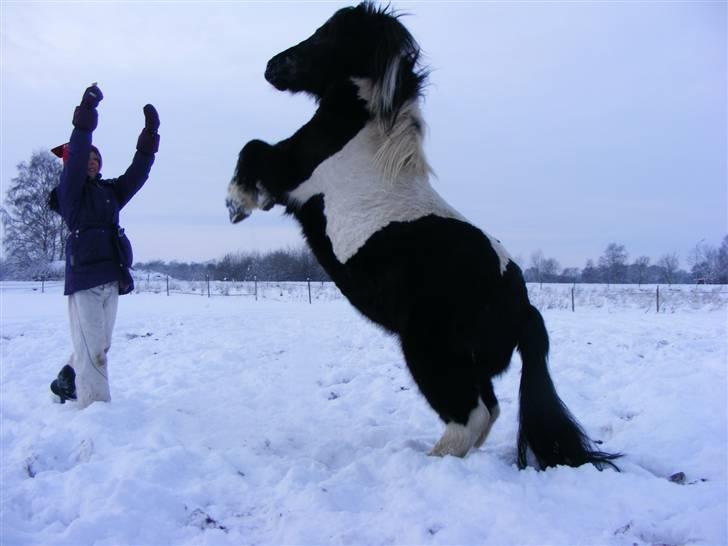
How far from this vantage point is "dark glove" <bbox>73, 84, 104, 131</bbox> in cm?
376

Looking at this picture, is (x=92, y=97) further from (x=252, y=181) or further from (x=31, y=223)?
(x=31, y=223)

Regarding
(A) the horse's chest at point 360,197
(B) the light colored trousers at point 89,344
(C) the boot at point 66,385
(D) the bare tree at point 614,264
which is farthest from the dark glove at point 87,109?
(D) the bare tree at point 614,264

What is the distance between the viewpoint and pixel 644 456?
312cm

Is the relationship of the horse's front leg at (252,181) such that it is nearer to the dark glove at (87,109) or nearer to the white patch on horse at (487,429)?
the dark glove at (87,109)

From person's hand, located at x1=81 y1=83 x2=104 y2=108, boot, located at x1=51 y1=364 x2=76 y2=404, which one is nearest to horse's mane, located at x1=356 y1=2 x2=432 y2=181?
person's hand, located at x1=81 y1=83 x2=104 y2=108

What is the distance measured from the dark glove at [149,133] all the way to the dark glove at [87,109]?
0.61 metres

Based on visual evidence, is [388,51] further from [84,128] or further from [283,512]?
[283,512]

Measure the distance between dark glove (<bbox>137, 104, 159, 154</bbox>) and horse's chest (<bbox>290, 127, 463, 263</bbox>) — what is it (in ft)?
6.74

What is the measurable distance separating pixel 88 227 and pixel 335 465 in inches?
111

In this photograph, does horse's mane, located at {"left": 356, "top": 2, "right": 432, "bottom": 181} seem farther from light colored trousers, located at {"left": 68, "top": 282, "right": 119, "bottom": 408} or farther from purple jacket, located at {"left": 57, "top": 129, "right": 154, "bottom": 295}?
light colored trousers, located at {"left": 68, "top": 282, "right": 119, "bottom": 408}

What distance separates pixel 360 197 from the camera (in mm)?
3098

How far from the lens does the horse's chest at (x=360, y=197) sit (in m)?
3.03

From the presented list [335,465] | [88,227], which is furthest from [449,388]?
[88,227]

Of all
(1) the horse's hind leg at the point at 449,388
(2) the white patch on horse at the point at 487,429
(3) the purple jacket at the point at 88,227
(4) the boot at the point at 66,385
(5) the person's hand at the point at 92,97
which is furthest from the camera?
(4) the boot at the point at 66,385
